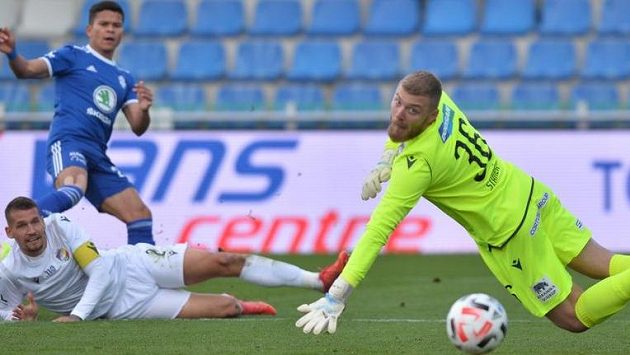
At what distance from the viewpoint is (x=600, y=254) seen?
777cm

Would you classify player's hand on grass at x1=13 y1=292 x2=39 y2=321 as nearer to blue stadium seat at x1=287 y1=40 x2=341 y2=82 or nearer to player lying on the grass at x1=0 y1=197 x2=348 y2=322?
player lying on the grass at x1=0 y1=197 x2=348 y2=322

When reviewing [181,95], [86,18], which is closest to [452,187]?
[181,95]

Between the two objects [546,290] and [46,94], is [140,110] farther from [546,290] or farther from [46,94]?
[46,94]

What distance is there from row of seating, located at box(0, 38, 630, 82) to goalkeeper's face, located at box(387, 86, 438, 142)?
11934 millimetres

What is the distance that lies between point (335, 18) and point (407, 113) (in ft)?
43.4

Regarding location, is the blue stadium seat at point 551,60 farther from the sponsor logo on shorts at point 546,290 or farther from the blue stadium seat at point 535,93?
Answer: the sponsor logo on shorts at point 546,290

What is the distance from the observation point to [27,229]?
28.1ft

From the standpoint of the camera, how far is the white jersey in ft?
28.8

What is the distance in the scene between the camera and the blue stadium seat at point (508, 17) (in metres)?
19.7

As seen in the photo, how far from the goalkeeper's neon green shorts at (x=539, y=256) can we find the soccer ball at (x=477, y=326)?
3.04 feet

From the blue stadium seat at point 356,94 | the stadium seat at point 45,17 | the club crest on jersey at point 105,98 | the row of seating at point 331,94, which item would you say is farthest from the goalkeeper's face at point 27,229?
the stadium seat at point 45,17

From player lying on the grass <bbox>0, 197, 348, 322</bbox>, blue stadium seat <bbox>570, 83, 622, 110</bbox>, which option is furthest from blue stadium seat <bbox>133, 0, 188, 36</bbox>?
player lying on the grass <bbox>0, 197, 348, 322</bbox>

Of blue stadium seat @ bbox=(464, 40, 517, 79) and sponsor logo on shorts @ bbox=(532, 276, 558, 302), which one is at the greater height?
sponsor logo on shorts @ bbox=(532, 276, 558, 302)

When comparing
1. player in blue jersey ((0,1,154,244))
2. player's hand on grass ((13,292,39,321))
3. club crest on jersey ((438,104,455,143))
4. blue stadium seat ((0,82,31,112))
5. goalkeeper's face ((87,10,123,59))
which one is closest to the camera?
club crest on jersey ((438,104,455,143))
